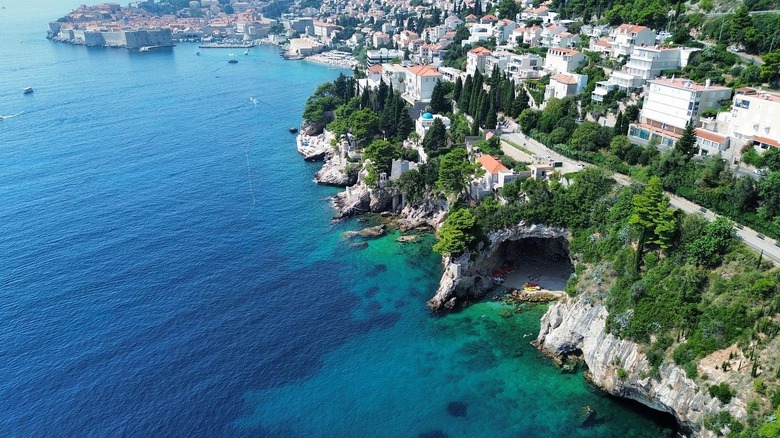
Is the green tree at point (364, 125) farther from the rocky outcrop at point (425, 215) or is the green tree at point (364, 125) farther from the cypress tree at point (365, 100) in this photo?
the rocky outcrop at point (425, 215)

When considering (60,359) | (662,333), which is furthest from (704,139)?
(60,359)

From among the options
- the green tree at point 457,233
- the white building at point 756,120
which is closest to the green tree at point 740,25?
the white building at point 756,120

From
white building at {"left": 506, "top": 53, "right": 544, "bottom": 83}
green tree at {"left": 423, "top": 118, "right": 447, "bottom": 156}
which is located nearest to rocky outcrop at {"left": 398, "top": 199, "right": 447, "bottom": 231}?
green tree at {"left": 423, "top": 118, "right": 447, "bottom": 156}

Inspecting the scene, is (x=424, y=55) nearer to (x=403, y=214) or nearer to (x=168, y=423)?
(x=403, y=214)

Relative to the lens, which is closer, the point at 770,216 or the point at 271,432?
the point at 271,432

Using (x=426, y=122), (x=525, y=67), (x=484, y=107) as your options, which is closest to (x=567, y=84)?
(x=484, y=107)
